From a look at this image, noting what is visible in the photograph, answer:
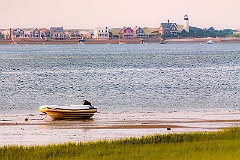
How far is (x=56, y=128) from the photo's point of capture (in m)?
35.9

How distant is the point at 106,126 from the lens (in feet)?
120

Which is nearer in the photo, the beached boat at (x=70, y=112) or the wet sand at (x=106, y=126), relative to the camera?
the wet sand at (x=106, y=126)

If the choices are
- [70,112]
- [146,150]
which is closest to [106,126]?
[70,112]

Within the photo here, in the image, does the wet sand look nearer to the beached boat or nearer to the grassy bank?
the beached boat

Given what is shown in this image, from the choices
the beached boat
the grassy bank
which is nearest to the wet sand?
the beached boat

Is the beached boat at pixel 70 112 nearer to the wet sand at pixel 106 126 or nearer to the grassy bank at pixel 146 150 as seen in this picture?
the wet sand at pixel 106 126

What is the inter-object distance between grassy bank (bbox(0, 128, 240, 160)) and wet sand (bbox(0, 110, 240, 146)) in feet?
18.6

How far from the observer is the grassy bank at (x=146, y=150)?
20991mm

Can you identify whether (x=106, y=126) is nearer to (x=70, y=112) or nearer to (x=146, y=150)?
(x=70, y=112)

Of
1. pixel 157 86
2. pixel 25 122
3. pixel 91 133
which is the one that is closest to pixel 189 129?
pixel 91 133

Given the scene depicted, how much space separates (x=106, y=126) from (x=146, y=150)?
14.5 m

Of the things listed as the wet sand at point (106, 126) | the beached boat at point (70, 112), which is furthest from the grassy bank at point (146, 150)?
the beached boat at point (70, 112)

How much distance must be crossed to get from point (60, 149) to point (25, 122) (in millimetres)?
15951

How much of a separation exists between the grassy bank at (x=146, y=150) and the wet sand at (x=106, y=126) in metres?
5.67
